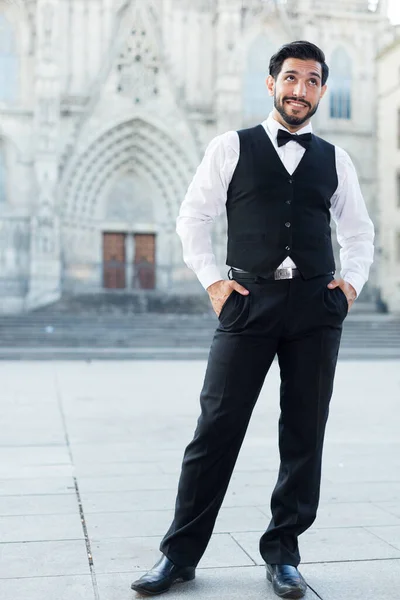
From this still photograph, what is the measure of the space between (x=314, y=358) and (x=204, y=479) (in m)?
0.67

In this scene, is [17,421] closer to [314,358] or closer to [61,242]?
[314,358]

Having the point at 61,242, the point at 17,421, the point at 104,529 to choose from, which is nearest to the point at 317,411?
the point at 104,529

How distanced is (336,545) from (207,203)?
5.95 ft

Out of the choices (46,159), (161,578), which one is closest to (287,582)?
(161,578)

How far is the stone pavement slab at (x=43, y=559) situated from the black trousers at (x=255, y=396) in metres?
0.54

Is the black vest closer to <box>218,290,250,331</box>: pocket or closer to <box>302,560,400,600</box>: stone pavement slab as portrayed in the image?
<box>218,290,250,331</box>: pocket

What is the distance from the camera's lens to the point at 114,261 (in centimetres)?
3055

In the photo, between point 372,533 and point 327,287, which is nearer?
point 327,287

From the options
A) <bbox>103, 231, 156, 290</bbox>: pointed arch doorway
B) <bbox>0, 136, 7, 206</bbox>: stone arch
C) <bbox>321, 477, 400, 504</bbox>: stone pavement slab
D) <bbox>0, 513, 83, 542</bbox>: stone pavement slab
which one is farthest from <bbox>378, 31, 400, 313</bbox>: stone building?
<bbox>0, 513, 83, 542</bbox>: stone pavement slab

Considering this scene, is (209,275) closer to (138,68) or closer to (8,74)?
(8,74)

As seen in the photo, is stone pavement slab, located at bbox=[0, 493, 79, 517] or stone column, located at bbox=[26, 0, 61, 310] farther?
stone column, located at bbox=[26, 0, 61, 310]

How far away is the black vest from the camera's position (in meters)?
3.32

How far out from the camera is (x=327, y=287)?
3.37 m

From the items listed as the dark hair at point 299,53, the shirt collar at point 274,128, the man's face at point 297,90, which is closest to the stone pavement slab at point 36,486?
the shirt collar at point 274,128
